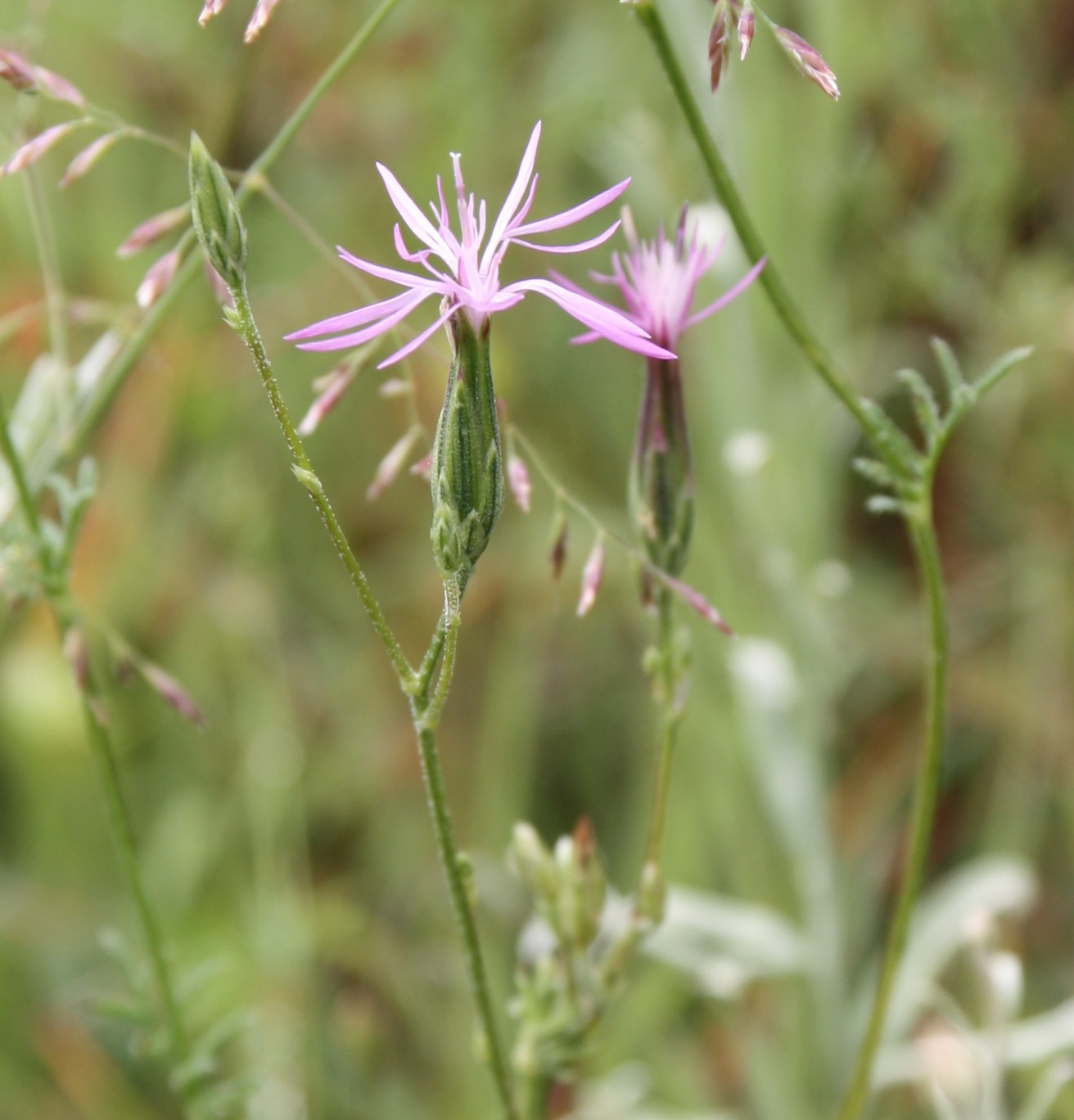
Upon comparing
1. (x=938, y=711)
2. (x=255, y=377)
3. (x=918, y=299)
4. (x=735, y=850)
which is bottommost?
(x=735, y=850)

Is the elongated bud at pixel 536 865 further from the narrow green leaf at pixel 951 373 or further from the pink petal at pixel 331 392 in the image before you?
the narrow green leaf at pixel 951 373

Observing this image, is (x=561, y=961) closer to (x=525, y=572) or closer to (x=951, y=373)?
(x=951, y=373)

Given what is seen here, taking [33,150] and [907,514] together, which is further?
[907,514]

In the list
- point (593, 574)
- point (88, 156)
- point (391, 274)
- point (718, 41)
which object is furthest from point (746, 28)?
point (88, 156)

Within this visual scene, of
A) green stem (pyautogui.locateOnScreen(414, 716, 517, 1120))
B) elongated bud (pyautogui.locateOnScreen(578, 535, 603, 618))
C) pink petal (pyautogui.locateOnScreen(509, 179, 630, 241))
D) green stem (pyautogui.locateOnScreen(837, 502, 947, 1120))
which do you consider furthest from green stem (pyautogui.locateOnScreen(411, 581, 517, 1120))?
green stem (pyautogui.locateOnScreen(837, 502, 947, 1120))

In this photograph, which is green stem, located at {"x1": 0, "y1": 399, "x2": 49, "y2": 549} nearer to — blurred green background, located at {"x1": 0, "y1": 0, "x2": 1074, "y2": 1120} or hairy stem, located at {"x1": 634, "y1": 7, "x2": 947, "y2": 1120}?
hairy stem, located at {"x1": 634, "y1": 7, "x2": 947, "y2": 1120}

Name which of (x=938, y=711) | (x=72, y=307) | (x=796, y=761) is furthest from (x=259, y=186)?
(x=796, y=761)

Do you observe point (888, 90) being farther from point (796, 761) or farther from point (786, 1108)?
point (786, 1108)
